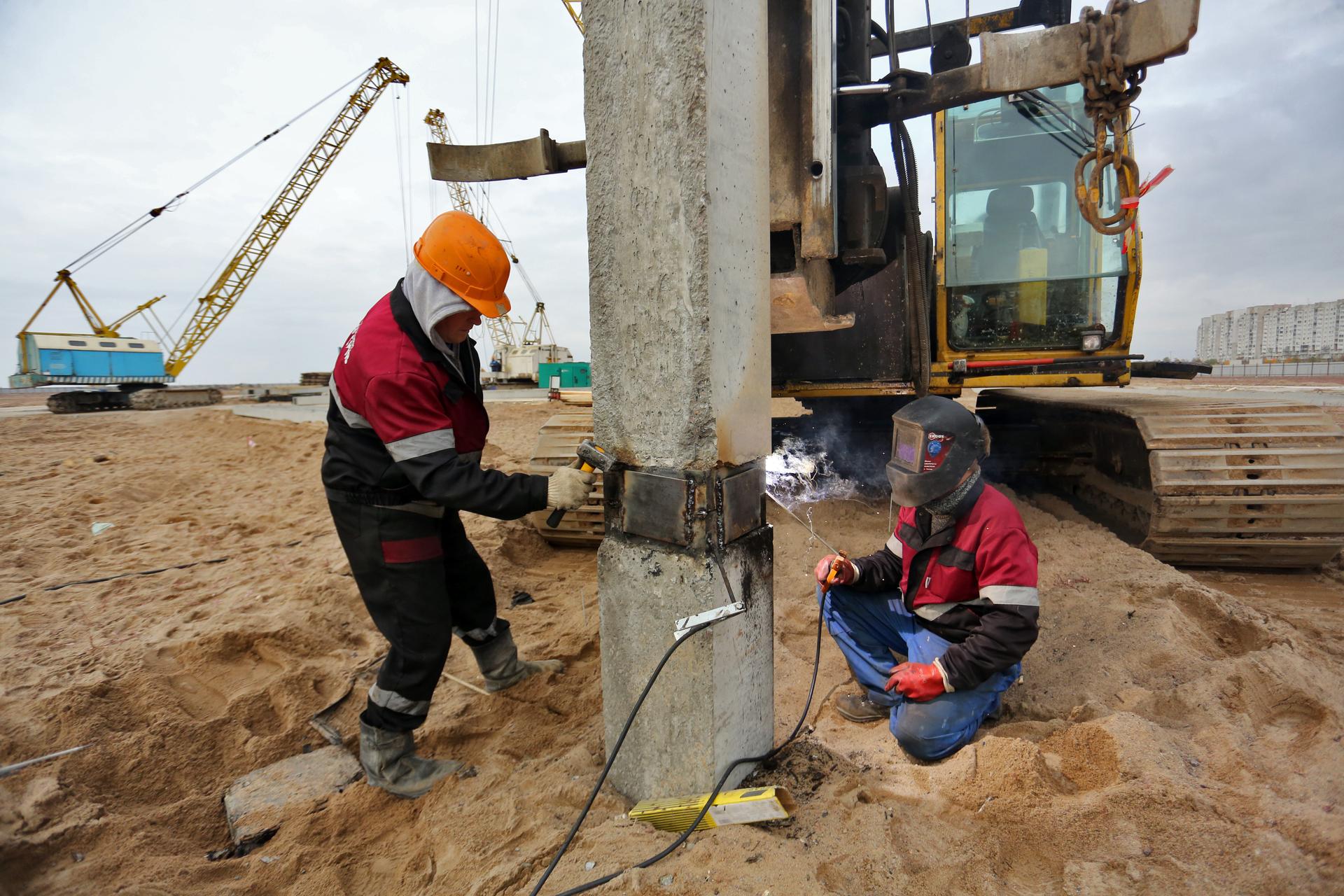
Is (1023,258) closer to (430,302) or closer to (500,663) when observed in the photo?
(430,302)

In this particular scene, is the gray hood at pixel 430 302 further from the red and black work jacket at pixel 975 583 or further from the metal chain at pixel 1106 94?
the metal chain at pixel 1106 94

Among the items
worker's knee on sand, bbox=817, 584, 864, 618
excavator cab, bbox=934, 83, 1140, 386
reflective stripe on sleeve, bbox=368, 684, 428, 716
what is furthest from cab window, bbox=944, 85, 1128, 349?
reflective stripe on sleeve, bbox=368, 684, 428, 716

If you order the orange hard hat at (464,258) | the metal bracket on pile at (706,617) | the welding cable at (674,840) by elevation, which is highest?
the orange hard hat at (464,258)

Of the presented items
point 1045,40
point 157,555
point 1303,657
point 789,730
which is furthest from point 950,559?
point 157,555

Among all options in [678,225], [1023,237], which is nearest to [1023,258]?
[1023,237]

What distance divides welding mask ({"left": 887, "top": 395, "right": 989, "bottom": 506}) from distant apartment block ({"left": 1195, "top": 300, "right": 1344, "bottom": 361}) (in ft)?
149

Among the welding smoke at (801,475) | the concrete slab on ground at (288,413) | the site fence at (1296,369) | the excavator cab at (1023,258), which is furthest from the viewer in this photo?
the site fence at (1296,369)

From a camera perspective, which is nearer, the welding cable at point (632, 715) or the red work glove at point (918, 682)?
the welding cable at point (632, 715)

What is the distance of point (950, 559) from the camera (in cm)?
252

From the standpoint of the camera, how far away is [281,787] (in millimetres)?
2512

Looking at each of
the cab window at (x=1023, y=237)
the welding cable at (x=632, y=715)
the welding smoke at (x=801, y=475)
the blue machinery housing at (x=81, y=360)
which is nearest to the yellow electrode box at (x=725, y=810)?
the welding cable at (x=632, y=715)

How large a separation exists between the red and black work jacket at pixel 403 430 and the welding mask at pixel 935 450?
1328 mm

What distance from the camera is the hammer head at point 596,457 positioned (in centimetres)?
212

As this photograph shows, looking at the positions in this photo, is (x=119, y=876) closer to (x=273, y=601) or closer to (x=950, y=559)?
(x=273, y=601)
